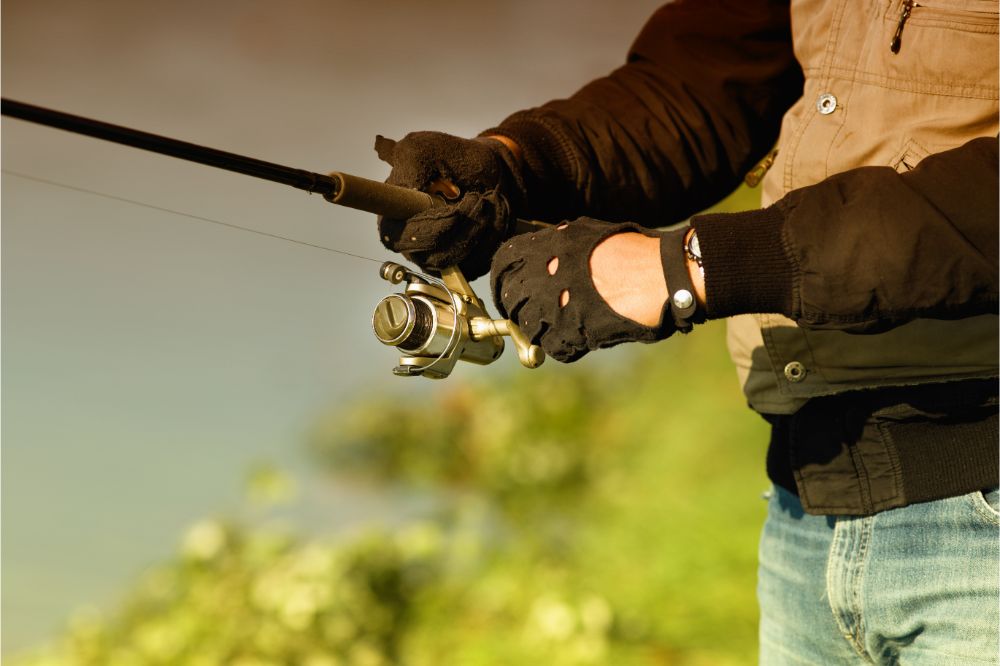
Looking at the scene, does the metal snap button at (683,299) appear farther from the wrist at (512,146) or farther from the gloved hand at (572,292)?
the wrist at (512,146)

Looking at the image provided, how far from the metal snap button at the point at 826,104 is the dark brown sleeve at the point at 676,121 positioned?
29 cm

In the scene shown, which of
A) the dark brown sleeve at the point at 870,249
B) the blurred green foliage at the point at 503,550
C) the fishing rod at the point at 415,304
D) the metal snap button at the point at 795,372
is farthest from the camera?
the blurred green foliage at the point at 503,550

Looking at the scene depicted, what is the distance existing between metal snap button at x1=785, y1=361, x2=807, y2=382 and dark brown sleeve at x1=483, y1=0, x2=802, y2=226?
375 millimetres

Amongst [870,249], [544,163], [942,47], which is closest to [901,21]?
[942,47]

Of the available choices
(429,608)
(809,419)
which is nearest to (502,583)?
(429,608)

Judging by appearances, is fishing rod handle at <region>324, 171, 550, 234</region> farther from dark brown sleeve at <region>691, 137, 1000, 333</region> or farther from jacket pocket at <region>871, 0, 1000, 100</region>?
jacket pocket at <region>871, 0, 1000, 100</region>

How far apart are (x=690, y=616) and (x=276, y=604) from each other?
4.02 feet

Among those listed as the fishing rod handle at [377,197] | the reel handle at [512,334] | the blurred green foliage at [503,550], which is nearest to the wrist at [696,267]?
the reel handle at [512,334]

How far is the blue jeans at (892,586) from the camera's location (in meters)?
1.11

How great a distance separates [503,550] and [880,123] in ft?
7.77

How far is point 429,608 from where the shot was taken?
301 centimetres

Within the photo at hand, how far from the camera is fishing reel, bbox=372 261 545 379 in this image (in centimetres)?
123

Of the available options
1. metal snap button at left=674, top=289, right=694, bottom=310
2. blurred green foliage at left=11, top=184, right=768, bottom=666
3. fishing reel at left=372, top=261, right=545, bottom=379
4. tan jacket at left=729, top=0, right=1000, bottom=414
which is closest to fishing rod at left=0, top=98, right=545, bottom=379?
fishing reel at left=372, top=261, right=545, bottom=379

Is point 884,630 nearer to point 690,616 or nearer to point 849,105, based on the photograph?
point 849,105
